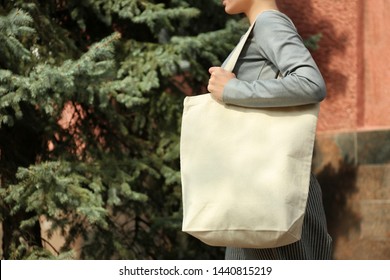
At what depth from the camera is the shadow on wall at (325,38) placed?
18.4ft

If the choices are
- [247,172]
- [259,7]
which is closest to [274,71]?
[259,7]

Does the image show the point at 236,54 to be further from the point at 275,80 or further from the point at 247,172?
the point at 247,172

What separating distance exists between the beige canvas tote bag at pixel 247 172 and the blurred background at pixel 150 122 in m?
1.77

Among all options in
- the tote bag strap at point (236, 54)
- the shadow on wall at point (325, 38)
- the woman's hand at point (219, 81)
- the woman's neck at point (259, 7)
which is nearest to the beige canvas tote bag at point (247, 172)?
the woman's hand at point (219, 81)

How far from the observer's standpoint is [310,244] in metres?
3.20

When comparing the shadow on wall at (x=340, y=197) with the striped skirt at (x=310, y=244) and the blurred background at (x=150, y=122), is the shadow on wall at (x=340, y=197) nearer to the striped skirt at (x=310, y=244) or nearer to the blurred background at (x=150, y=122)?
the blurred background at (x=150, y=122)

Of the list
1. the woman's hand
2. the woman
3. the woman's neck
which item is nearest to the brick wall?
the woman

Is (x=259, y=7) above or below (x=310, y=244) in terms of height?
above

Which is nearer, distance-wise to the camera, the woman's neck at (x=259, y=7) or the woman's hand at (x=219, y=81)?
the woman's hand at (x=219, y=81)

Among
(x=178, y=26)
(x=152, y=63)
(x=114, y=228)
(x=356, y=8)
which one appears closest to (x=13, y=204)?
(x=114, y=228)

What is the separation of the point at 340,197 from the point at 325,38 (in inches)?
42.4

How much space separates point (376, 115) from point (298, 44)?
257 cm

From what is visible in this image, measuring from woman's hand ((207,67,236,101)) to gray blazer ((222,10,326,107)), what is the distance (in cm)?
2

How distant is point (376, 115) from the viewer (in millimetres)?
5441
